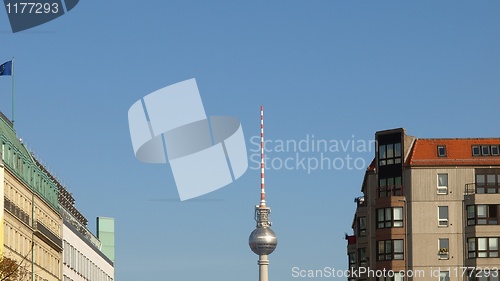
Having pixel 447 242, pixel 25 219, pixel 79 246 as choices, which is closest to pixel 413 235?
pixel 447 242

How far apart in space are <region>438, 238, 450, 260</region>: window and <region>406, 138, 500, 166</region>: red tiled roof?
21.3 ft

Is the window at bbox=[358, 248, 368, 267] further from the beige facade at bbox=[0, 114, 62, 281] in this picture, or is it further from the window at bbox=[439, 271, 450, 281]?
the beige facade at bbox=[0, 114, 62, 281]

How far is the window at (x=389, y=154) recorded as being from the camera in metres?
141

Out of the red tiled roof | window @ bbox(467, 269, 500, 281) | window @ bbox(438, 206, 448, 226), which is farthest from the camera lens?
the red tiled roof

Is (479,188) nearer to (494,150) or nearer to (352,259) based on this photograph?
(494,150)

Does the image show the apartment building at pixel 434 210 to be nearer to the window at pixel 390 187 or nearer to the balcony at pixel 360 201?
the window at pixel 390 187

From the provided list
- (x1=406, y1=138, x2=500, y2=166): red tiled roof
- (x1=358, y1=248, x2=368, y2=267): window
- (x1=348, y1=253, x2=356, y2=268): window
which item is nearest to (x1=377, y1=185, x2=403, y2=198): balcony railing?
(x1=406, y1=138, x2=500, y2=166): red tiled roof

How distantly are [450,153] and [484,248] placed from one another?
9456mm

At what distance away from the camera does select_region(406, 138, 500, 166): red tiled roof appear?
139 m

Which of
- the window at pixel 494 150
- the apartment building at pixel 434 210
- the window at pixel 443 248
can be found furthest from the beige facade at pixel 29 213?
the window at pixel 494 150

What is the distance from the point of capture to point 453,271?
13600cm

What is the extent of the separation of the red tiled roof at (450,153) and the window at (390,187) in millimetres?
1924

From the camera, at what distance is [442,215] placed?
137875mm

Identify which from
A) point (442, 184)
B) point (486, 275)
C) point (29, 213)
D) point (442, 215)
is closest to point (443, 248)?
point (442, 215)
